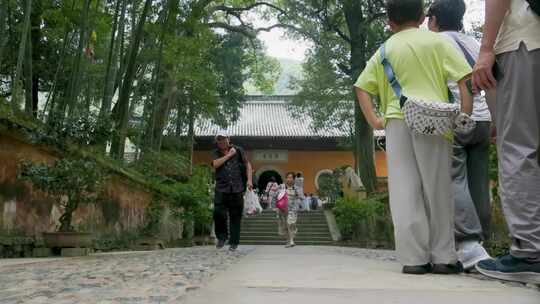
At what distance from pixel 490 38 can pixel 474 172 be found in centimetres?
124

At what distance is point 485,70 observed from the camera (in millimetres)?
2600

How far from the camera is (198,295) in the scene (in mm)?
2240

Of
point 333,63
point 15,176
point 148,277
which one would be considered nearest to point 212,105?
point 333,63

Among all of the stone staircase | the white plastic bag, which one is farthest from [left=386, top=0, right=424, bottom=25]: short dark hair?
the white plastic bag

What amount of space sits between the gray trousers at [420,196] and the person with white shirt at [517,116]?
371mm

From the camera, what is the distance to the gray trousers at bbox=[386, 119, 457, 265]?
9.72 ft

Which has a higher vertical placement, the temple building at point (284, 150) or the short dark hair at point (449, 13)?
the temple building at point (284, 150)

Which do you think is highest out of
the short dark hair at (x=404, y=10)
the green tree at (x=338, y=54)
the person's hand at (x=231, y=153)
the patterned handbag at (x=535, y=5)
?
the green tree at (x=338, y=54)

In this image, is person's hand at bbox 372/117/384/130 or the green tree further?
the green tree

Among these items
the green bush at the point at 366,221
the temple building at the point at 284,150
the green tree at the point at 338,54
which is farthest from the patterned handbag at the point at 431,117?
the temple building at the point at 284,150

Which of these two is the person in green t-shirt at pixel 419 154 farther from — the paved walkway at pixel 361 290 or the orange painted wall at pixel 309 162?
the orange painted wall at pixel 309 162

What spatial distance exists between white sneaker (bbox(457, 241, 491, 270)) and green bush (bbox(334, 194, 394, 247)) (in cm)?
769

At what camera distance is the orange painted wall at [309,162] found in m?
26.5

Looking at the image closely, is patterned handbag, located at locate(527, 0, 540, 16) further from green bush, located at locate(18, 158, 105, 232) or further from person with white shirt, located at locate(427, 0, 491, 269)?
green bush, located at locate(18, 158, 105, 232)
